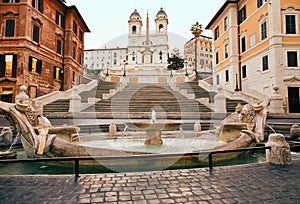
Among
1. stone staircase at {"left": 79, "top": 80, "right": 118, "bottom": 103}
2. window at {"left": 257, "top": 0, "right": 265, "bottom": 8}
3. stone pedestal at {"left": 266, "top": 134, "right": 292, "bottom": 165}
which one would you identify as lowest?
stone pedestal at {"left": 266, "top": 134, "right": 292, "bottom": 165}

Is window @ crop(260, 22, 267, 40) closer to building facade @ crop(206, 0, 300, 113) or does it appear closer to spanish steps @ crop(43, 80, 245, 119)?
building facade @ crop(206, 0, 300, 113)

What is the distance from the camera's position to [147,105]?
20984mm

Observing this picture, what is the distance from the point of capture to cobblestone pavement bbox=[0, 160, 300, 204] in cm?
343

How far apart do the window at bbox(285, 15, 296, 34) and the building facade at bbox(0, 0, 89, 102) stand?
1225 inches

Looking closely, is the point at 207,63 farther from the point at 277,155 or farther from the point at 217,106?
the point at 277,155

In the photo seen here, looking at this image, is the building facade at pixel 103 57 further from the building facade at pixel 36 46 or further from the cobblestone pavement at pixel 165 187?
the cobblestone pavement at pixel 165 187

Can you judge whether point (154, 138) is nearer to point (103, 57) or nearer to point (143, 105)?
point (143, 105)

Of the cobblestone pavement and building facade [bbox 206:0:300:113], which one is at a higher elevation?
building facade [bbox 206:0:300:113]

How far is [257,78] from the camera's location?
2609 centimetres

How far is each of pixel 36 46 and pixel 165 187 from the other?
29959 mm

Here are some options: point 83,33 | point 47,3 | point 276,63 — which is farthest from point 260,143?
point 83,33

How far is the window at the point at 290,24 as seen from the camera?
23266 millimetres

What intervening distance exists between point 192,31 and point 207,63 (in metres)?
42.0

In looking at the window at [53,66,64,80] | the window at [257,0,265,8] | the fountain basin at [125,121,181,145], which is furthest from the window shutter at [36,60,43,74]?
the window at [257,0,265,8]
